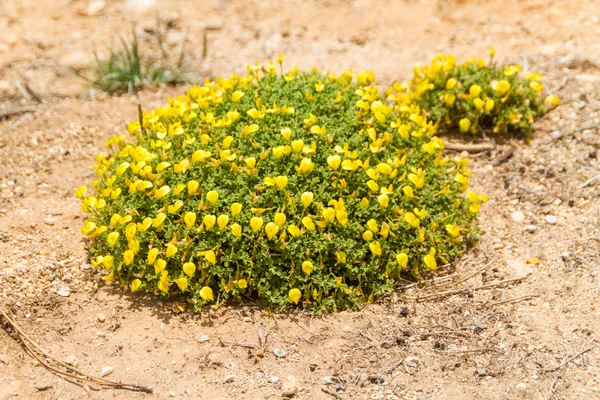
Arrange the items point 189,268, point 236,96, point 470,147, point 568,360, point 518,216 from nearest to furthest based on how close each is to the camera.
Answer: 1. point 568,360
2. point 189,268
3. point 236,96
4. point 518,216
5. point 470,147

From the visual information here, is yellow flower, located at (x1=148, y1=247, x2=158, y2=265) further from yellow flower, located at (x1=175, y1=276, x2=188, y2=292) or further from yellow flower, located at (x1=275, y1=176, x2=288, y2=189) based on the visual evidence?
yellow flower, located at (x1=275, y1=176, x2=288, y2=189)

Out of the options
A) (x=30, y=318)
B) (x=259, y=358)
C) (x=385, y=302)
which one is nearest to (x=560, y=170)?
(x=385, y=302)

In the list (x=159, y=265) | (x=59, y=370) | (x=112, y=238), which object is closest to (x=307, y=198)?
(x=159, y=265)

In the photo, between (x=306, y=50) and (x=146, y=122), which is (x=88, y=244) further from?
(x=306, y=50)

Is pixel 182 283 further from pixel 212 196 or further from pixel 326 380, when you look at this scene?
pixel 326 380

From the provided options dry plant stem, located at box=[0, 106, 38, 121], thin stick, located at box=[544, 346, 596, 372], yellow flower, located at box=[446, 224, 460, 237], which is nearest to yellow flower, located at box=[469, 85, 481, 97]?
yellow flower, located at box=[446, 224, 460, 237]

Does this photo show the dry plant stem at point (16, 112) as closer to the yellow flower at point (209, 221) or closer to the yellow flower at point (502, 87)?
the yellow flower at point (209, 221)

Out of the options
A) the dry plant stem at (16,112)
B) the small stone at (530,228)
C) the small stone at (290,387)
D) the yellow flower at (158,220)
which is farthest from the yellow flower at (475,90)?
the dry plant stem at (16,112)

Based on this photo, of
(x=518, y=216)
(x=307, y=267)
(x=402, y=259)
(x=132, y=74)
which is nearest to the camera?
(x=307, y=267)

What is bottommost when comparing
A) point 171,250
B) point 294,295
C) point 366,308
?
point 366,308
